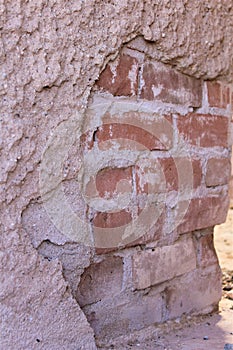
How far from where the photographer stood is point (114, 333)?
3.02 ft

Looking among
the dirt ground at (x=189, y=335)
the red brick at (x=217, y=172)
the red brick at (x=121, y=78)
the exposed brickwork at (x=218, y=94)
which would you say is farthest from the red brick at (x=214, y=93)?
the dirt ground at (x=189, y=335)

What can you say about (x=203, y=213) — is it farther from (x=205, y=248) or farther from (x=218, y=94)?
(x=218, y=94)

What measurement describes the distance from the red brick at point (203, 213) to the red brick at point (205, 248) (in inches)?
1.2

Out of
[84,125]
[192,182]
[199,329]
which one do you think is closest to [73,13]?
[84,125]

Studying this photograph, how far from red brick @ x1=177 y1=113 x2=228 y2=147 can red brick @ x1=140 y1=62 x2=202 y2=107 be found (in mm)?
35

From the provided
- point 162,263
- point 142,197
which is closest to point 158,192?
point 142,197

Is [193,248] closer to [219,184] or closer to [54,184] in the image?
[219,184]

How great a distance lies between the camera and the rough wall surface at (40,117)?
713mm

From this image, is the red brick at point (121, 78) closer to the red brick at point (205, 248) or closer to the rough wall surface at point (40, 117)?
the rough wall surface at point (40, 117)

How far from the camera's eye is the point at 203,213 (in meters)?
1.08

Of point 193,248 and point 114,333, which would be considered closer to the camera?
point 114,333

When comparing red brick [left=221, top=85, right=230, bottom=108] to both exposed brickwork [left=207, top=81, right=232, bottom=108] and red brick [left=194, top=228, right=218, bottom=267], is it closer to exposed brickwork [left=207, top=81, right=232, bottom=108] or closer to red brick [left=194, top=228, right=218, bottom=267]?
exposed brickwork [left=207, top=81, right=232, bottom=108]

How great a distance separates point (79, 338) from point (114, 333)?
0.43 ft

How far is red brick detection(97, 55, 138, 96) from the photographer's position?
0.84 meters
